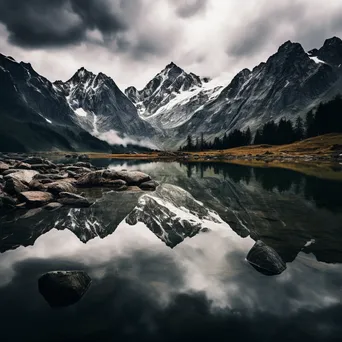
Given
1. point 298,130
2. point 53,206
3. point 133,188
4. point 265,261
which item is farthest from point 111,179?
point 298,130

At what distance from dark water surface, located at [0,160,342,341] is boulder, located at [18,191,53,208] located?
3.52 m

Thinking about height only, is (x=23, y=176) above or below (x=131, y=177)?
above

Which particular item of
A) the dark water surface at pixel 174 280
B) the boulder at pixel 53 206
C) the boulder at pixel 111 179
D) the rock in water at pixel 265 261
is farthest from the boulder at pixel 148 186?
the rock in water at pixel 265 261

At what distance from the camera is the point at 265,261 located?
12742 mm

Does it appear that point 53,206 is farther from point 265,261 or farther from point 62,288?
point 265,261

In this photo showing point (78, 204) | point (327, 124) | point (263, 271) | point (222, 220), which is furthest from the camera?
point (327, 124)

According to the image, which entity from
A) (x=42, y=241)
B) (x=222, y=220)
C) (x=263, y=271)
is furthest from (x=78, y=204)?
(x=263, y=271)

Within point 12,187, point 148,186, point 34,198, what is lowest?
point 148,186

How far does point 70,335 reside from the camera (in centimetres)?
826

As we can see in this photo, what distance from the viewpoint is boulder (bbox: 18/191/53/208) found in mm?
25544

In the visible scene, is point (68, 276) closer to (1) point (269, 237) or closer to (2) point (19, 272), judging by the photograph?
(2) point (19, 272)

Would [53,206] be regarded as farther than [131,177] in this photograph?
No

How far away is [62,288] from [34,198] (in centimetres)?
1780

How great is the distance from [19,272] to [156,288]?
611cm
